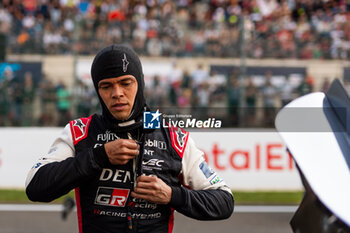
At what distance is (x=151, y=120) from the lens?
6.16ft

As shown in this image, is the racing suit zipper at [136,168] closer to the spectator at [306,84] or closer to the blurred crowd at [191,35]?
the spectator at [306,84]

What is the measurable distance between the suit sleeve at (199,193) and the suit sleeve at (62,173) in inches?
11.6

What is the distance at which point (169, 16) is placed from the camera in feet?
35.5

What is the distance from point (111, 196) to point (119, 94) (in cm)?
37

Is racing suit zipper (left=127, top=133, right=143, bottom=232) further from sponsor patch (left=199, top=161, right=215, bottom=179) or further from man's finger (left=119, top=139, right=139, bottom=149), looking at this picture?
sponsor patch (left=199, top=161, right=215, bottom=179)

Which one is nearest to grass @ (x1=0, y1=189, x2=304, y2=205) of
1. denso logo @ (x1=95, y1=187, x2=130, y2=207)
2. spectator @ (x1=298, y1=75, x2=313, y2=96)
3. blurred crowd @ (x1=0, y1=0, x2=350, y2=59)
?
spectator @ (x1=298, y1=75, x2=313, y2=96)

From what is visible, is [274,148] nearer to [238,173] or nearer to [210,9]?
[238,173]

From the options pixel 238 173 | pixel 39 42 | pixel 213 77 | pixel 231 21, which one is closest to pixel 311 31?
pixel 231 21

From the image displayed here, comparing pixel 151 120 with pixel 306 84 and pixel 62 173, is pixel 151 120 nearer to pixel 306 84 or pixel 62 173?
pixel 62 173

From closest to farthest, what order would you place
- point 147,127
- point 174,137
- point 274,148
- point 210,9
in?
point 147,127
point 174,137
point 274,148
point 210,9

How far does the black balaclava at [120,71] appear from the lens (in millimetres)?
1987

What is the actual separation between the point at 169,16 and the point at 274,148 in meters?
3.63

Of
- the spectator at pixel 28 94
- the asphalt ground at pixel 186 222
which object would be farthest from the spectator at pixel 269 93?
the spectator at pixel 28 94

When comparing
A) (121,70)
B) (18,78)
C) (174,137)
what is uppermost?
(121,70)
